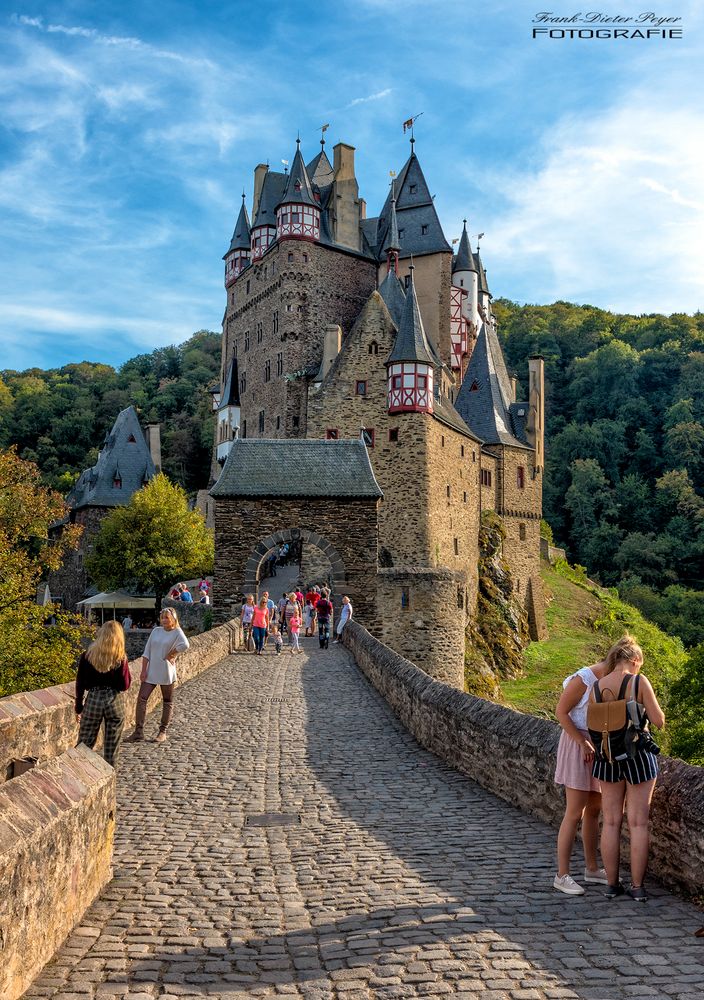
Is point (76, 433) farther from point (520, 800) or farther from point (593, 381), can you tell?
point (520, 800)

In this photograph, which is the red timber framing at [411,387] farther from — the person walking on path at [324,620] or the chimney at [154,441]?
the chimney at [154,441]

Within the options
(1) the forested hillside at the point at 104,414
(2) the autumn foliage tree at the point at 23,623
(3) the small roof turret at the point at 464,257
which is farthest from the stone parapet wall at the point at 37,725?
(1) the forested hillside at the point at 104,414

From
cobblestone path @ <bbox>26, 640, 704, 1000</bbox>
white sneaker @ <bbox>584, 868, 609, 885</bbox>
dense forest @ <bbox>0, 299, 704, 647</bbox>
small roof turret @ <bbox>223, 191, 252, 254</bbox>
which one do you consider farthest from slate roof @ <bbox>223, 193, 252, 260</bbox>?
white sneaker @ <bbox>584, 868, 609, 885</bbox>

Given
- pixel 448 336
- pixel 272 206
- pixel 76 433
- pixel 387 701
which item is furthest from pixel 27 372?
pixel 387 701

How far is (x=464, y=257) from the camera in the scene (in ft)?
189

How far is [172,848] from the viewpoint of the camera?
21.5 ft

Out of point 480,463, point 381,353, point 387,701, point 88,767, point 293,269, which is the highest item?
point 293,269

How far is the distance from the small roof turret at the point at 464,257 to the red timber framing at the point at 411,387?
1891 centimetres

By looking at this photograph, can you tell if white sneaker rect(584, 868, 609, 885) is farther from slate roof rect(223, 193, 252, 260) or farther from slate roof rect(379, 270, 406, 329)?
slate roof rect(223, 193, 252, 260)

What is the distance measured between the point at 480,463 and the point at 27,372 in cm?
8069

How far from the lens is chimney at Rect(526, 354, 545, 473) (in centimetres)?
5250

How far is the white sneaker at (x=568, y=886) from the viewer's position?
5.49 metres

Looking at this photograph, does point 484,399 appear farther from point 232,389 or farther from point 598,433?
point 598,433

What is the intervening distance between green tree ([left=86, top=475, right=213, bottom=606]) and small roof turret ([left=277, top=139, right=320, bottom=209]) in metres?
19.3
